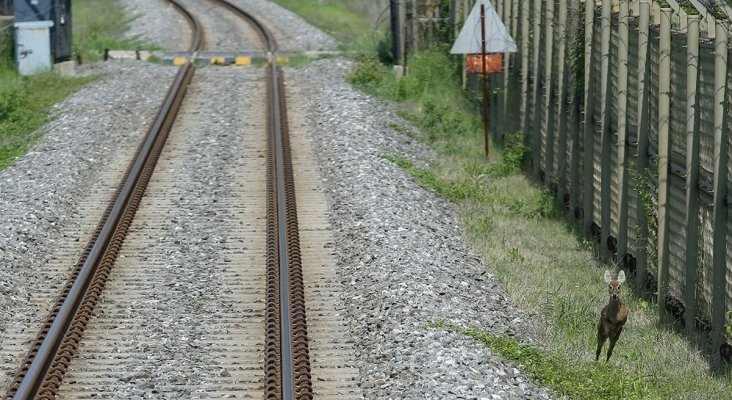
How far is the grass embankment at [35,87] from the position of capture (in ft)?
74.1

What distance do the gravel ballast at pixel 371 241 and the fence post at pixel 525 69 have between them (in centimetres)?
164

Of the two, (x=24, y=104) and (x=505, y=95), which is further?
(x=24, y=104)

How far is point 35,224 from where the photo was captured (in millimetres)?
16094

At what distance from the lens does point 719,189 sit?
12055 millimetres

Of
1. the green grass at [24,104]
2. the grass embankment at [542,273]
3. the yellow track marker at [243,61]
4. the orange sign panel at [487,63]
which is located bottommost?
the grass embankment at [542,273]

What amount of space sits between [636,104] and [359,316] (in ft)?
15.2

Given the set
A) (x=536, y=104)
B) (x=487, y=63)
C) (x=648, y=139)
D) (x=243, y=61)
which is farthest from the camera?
(x=243, y=61)

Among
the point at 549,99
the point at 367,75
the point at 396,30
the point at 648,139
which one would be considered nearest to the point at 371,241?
the point at 648,139

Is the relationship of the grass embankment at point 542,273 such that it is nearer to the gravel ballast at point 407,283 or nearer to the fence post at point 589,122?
the gravel ballast at point 407,283

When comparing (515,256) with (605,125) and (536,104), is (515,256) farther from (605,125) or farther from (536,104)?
(536,104)

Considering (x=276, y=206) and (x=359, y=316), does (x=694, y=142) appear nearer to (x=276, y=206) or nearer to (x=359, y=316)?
(x=359, y=316)

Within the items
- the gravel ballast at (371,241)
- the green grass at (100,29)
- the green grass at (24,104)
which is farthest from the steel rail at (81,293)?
the green grass at (100,29)

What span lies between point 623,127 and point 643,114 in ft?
Result: 2.84

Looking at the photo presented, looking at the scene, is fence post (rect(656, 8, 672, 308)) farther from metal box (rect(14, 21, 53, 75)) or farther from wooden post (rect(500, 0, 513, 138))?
metal box (rect(14, 21, 53, 75))
